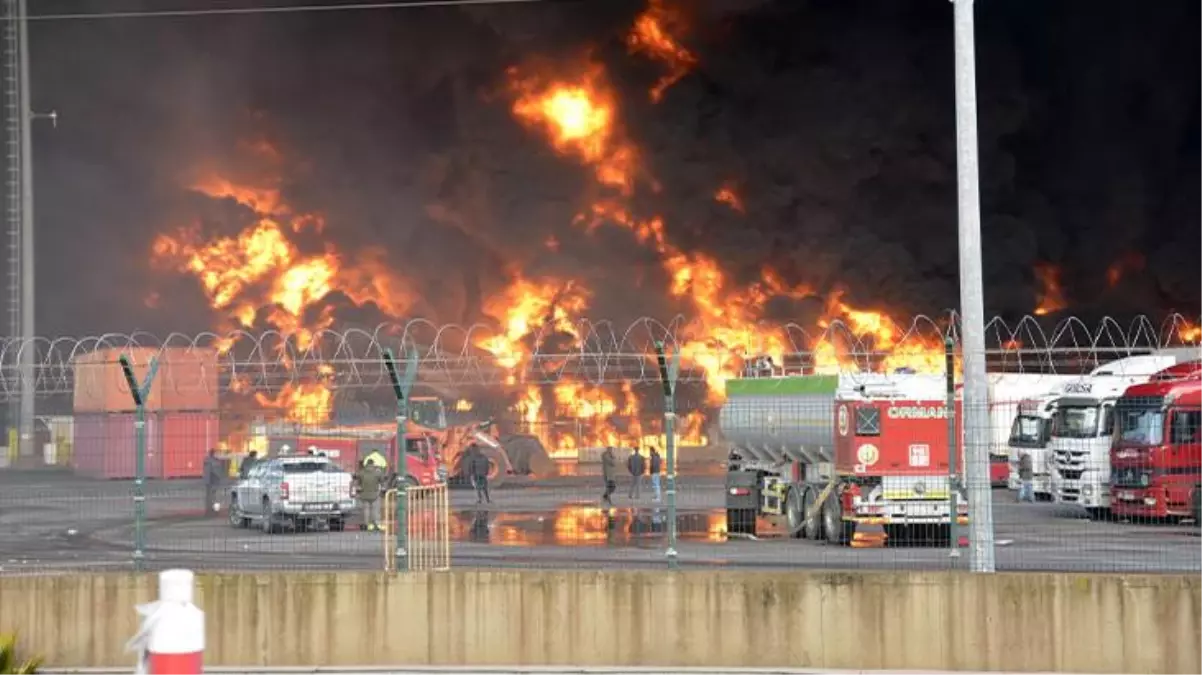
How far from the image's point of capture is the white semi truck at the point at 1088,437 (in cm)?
2867

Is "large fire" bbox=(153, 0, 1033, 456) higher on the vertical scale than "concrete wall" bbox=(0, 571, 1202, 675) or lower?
higher

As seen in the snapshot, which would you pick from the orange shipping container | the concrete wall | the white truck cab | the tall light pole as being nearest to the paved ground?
the white truck cab

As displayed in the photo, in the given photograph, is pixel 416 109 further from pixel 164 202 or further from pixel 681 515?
pixel 681 515

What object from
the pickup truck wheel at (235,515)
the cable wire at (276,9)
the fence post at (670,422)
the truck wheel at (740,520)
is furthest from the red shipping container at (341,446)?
the cable wire at (276,9)

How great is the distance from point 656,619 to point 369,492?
48.7 ft

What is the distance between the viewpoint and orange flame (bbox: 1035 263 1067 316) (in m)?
76.4

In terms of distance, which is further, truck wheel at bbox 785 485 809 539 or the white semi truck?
the white semi truck

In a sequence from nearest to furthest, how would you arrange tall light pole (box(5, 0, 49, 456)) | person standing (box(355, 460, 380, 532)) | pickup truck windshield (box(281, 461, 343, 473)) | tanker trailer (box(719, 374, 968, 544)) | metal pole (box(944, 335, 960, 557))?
metal pole (box(944, 335, 960, 557)) → tanker trailer (box(719, 374, 968, 544)) → person standing (box(355, 460, 380, 532)) → pickup truck windshield (box(281, 461, 343, 473)) → tall light pole (box(5, 0, 49, 456))

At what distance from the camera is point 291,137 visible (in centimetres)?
7606

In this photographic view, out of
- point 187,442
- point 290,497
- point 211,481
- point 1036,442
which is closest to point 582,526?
point 290,497

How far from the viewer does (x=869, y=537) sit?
84.1 feet

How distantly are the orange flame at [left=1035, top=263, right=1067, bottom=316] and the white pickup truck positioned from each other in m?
55.2

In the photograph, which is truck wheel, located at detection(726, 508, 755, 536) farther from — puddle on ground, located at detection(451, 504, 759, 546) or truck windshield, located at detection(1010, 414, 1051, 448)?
truck windshield, located at detection(1010, 414, 1051, 448)

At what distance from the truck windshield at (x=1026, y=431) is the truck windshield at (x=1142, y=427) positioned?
7170mm
